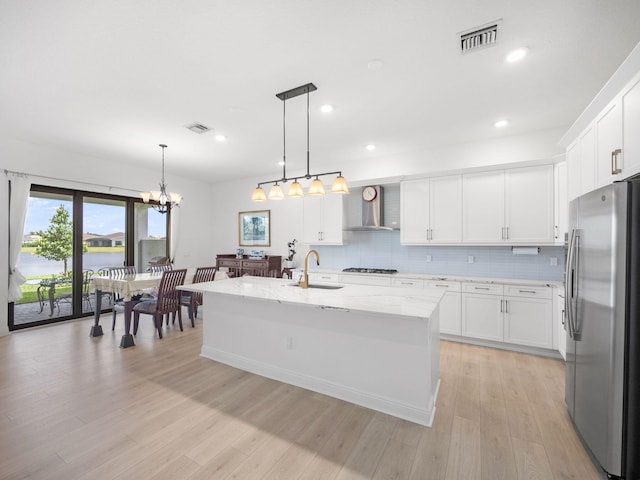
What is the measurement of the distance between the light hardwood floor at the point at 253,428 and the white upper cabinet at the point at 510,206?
5.08ft

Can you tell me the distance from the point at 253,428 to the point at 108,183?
17.0 feet

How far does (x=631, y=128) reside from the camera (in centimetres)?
181

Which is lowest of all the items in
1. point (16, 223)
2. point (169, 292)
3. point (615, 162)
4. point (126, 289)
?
point (169, 292)

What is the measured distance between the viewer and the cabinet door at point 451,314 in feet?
12.7

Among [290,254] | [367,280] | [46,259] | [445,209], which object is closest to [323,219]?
[290,254]

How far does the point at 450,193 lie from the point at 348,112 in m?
1.90

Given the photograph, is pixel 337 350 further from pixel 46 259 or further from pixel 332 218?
pixel 46 259

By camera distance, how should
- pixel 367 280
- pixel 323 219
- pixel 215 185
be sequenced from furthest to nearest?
pixel 215 185, pixel 323 219, pixel 367 280

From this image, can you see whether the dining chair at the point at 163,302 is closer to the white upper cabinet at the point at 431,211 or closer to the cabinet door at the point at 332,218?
the cabinet door at the point at 332,218

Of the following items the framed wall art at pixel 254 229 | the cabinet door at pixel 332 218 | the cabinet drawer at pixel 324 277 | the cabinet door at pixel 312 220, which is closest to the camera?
the cabinet drawer at pixel 324 277

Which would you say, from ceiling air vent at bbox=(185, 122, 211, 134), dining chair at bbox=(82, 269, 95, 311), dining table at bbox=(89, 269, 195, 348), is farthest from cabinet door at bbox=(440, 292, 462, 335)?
dining chair at bbox=(82, 269, 95, 311)

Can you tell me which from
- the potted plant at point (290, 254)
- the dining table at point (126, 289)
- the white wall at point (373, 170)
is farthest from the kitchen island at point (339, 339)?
the potted plant at point (290, 254)

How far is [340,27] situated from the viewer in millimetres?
2008

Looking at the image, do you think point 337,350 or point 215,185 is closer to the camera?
point 337,350
